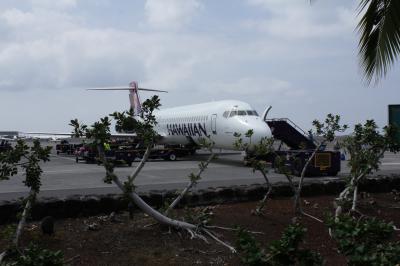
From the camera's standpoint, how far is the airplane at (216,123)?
79.8 feet

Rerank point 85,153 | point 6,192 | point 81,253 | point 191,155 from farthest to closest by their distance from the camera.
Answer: point 191,155
point 85,153
point 6,192
point 81,253

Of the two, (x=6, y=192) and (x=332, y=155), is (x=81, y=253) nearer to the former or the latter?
(x=6, y=192)

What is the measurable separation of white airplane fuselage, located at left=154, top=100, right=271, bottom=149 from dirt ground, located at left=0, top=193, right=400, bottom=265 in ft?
42.0

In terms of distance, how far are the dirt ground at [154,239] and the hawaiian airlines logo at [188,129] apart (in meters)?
19.9

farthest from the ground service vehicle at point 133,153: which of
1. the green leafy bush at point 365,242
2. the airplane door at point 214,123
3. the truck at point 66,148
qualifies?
the green leafy bush at point 365,242

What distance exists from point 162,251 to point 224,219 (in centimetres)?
186

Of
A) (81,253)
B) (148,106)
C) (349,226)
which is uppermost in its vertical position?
(148,106)

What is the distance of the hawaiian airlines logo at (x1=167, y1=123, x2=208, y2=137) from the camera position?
29.0 m

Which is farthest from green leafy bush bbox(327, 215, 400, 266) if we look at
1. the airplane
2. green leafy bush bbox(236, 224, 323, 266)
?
the airplane

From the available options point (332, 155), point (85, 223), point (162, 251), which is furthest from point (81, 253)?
point (332, 155)

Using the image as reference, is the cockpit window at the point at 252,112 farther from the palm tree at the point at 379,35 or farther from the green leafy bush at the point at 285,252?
the green leafy bush at the point at 285,252

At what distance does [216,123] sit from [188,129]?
479 cm

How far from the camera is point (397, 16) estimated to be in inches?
313

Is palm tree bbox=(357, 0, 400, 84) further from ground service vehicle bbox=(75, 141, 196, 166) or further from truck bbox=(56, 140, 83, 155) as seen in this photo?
truck bbox=(56, 140, 83, 155)
